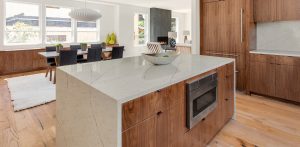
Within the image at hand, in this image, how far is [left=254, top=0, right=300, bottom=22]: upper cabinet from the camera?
3049 millimetres

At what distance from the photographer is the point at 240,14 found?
11.7 ft

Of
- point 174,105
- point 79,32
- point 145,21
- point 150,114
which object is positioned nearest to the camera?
point 150,114

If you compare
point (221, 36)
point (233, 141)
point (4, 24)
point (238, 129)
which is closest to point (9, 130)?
point (233, 141)

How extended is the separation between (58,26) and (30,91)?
12.3ft

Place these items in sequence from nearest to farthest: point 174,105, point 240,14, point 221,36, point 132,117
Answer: point 132,117
point 174,105
point 240,14
point 221,36

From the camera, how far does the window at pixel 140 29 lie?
917cm

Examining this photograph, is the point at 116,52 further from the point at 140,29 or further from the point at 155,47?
the point at 140,29

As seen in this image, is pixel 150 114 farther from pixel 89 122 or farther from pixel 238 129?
pixel 238 129

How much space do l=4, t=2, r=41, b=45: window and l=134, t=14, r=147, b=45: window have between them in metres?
4.14

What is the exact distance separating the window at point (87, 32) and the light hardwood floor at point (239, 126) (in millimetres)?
4682

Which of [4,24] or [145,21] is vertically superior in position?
[145,21]

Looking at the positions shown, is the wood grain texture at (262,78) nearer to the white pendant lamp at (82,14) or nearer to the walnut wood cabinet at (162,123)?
the walnut wood cabinet at (162,123)

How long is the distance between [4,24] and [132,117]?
655 centimetres

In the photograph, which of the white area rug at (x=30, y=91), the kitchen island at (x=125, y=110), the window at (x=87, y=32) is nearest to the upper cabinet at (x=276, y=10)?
the kitchen island at (x=125, y=110)
